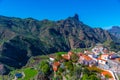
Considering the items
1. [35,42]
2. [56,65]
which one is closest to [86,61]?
[56,65]

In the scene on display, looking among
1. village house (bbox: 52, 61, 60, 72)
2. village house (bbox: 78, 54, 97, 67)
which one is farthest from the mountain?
village house (bbox: 78, 54, 97, 67)

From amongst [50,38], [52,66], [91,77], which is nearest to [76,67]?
[91,77]

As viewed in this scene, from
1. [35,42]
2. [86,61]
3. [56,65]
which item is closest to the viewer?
[56,65]

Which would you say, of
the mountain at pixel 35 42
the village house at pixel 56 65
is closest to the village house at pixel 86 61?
the village house at pixel 56 65

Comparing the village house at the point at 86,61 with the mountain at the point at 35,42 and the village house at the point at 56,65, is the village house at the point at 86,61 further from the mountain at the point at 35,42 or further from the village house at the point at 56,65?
the mountain at the point at 35,42

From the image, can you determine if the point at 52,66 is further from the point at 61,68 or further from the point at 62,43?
the point at 62,43

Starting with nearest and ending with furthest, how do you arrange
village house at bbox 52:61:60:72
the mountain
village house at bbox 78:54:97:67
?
village house at bbox 52:61:60:72
village house at bbox 78:54:97:67
the mountain

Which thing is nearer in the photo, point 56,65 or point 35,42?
point 56,65

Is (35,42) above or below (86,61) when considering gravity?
above

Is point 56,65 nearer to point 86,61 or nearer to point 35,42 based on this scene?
point 86,61

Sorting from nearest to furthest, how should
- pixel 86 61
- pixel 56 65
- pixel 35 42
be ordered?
1. pixel 56 65
2. pixel 86 61
3. pixel 35 42

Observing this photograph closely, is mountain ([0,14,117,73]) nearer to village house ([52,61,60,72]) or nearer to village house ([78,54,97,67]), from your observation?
village house ([52,61,60,72])

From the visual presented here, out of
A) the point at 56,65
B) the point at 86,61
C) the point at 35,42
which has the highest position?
the point at 35,42

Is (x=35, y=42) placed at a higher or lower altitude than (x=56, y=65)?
higher
